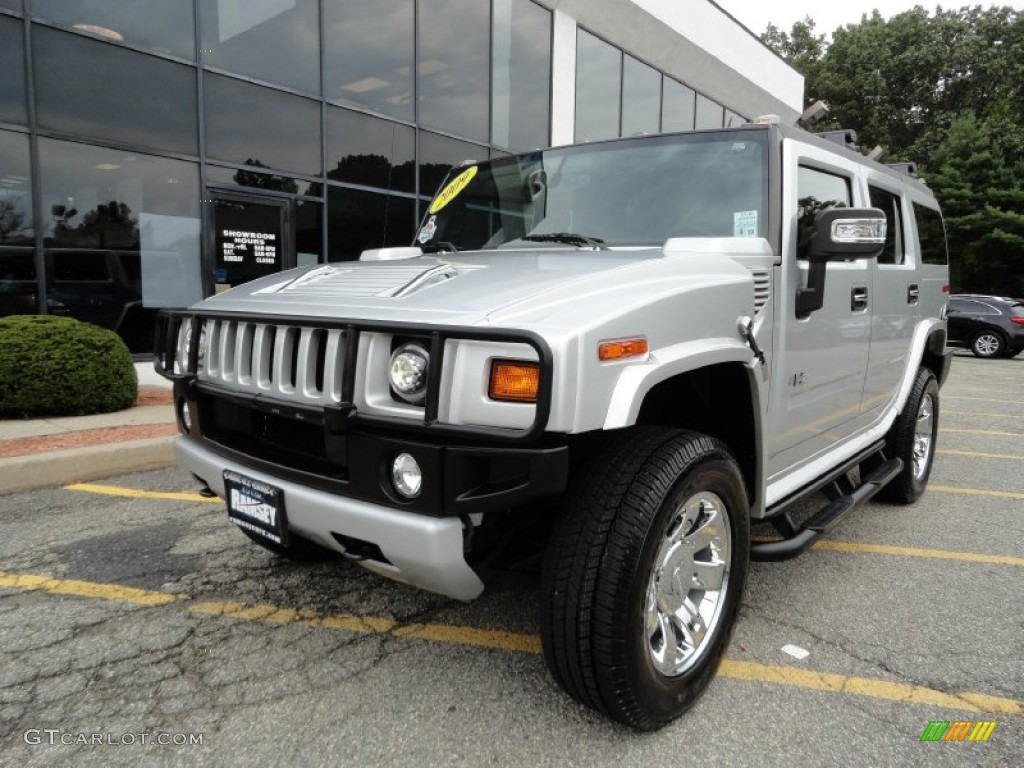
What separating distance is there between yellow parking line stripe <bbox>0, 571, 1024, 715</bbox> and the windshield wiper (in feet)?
5.14

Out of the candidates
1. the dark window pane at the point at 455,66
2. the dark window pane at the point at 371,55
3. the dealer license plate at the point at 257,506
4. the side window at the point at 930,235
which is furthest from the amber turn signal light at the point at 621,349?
the dark window pane at the point at 455,66

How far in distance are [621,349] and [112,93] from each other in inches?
333

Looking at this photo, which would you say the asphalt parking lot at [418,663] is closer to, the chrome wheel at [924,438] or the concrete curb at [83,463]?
the chrome wheel at [924,438]

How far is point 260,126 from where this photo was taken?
31.1 ft

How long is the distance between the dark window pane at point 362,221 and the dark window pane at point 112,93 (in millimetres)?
2098

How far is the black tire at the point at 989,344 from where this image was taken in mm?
17453

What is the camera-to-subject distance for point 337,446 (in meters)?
2.10

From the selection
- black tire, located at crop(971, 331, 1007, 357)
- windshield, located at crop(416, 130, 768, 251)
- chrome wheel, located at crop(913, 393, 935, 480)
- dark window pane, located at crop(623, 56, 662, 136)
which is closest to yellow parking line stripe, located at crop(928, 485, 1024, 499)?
chrome wheel, located at crop(913, 393, 935, 480)

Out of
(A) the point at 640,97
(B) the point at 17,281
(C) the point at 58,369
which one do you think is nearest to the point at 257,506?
(C) the point at 58,369

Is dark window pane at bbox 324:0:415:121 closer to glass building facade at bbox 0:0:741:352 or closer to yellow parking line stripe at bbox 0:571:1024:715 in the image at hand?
glass building facade at bbox 0:0:741:352

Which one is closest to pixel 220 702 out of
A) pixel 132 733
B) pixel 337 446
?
pixel 132 733

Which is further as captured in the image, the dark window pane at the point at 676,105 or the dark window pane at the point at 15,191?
the dark window pane at the point at 676,105

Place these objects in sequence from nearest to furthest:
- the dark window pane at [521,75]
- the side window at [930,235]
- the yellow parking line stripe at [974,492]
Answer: the side window at [930,235]
the yellow parking line stripe at [974,492]
the dark window pane at [521,75]

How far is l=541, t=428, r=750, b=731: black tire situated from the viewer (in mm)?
1948
